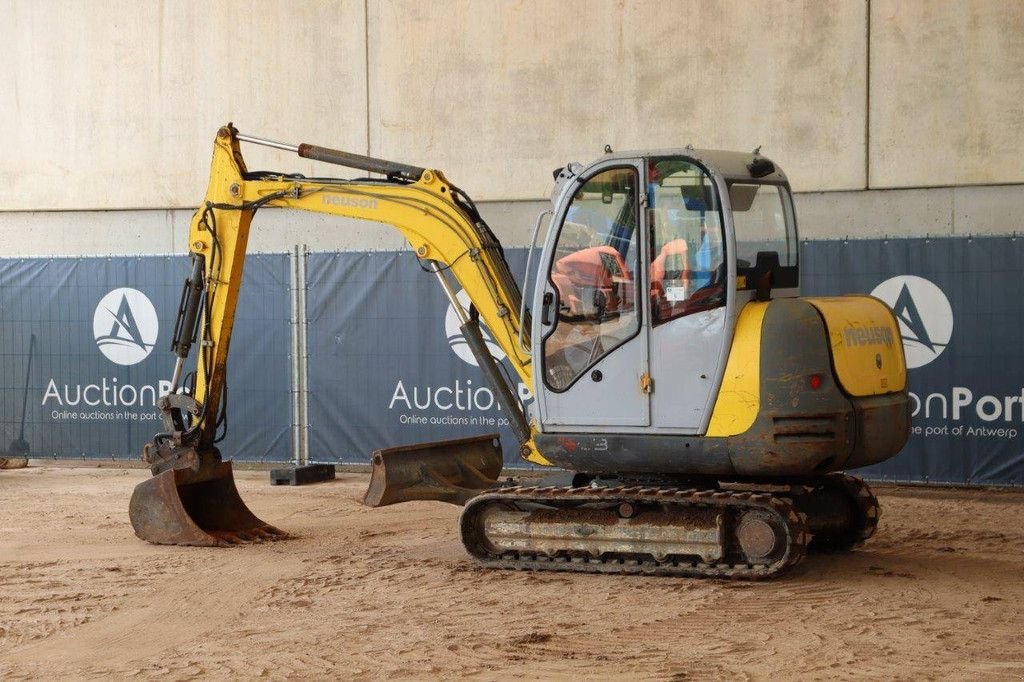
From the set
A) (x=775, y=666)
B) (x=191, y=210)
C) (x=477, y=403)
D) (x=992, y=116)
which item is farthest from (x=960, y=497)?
(x=191, y=210)

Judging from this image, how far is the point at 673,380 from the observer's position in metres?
8.30

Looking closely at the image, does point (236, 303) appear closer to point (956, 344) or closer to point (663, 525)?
point (663, 525)

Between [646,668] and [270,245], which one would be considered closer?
[646,668]

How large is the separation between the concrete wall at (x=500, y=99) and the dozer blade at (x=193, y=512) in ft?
17.1

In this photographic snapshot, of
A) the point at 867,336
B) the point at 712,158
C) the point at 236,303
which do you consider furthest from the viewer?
the point at 236,303

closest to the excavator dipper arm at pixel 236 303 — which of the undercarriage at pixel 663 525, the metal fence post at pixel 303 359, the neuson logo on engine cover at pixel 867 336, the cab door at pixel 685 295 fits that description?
the undercarriage at pixel 663 525

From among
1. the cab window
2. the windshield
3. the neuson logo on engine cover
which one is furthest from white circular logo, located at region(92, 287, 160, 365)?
the neuson logo on engine cover

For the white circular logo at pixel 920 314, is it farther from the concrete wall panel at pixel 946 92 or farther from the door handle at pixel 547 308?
the door handle at pixel 547 308

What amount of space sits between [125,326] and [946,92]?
878cm

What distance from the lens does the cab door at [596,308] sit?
27.5 ft

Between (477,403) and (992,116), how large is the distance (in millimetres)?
5611

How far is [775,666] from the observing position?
6371mm

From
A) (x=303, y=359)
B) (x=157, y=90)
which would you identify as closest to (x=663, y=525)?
(x=303, y=359)

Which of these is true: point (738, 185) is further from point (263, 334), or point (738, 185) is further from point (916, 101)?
point (263, 334)
